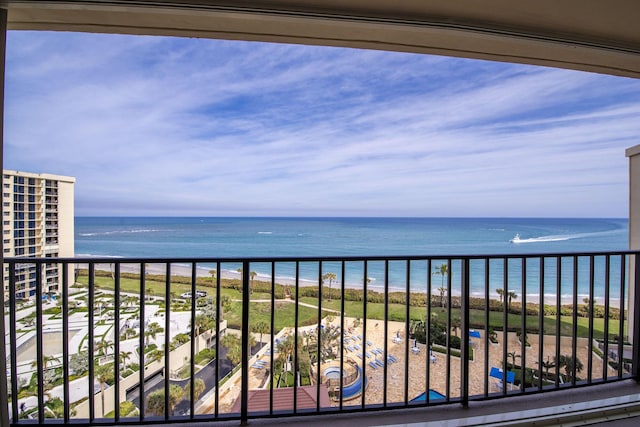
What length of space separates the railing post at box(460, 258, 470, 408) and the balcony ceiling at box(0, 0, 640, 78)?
4.02 ft

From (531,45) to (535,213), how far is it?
72.3 ft

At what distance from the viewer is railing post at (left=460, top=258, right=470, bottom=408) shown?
1.71 meters

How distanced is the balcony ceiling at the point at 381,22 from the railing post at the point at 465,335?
1.23 meters

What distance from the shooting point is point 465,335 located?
1.72 meters

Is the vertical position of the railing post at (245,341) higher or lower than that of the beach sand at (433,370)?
higher

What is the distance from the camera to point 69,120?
14.5 meters

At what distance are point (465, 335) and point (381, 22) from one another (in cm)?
173

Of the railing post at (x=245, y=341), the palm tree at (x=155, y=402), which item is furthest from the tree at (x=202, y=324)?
the railing post at (x=245, y=341)

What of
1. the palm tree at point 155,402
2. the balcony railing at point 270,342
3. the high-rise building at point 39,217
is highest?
the high-rise building at point 39,217

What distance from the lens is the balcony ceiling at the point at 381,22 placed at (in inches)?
51.8

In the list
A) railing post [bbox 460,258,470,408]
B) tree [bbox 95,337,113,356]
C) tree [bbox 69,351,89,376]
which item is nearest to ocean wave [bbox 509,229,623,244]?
railing post [bbox 460,258,470,408]

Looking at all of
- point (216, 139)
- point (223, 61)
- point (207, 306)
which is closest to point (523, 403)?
point (207, 306)

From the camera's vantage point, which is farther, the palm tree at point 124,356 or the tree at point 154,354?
the tree at point 154,354

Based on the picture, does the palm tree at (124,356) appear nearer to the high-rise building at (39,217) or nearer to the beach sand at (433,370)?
the high-rise building at (39,217)
